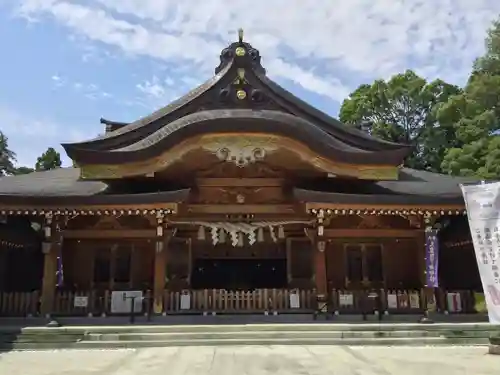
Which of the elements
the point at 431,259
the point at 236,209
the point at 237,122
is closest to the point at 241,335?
the point at 236,209

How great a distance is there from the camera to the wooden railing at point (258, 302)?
43.3 ft

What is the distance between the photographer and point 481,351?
9828 mm

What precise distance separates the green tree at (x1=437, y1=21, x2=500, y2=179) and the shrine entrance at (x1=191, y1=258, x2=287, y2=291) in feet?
38.7

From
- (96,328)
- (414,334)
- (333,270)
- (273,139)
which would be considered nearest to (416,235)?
(333,270)

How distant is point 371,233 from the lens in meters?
14.8

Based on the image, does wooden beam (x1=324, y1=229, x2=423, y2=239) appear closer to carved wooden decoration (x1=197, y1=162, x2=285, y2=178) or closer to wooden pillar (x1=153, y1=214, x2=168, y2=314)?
carved wooden decoration (x1=197, y1=162, x2=285, y2=178)

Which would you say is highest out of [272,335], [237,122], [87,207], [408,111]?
[408,111]

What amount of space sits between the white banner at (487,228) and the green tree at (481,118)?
14488 millimetres

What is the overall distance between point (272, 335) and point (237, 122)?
567 cm

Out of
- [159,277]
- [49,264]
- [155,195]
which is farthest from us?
[159,277]

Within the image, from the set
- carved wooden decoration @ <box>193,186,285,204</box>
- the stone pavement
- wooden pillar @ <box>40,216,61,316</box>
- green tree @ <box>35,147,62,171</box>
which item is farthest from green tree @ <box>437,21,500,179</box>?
green tree @ <box>35,147,62,171</box>

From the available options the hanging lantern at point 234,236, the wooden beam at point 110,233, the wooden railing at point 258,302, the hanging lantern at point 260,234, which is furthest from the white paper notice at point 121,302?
the hanging lantern at point 260,234

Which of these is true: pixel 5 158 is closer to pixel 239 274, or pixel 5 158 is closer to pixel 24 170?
pixel 24 170

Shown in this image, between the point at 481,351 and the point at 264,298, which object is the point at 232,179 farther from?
the point at 481,351
